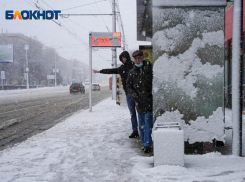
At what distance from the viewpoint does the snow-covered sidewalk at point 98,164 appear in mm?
3348

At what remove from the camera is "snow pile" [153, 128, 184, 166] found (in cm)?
351

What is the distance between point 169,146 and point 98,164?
3.73 ft

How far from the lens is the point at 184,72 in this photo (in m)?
4.24

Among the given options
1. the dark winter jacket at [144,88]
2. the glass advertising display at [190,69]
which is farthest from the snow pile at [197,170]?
the dark winter jacket at [144,88]

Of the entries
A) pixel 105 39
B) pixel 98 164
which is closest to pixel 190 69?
pixel 98 164

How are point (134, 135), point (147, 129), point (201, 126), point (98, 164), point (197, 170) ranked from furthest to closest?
1. point (134, 135)
2. point (147, 129)
3. point (201, 126)
4. point (98, 164)
5. point (197, 170)

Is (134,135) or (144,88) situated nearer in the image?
(144,88)

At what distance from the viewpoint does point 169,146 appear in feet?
11.7

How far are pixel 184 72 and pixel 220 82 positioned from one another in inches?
23.4

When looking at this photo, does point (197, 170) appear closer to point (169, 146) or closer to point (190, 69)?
point (169, 146)

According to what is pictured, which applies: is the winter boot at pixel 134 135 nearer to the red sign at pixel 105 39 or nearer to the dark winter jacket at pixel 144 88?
the dark winter jacket at pixel 144 88

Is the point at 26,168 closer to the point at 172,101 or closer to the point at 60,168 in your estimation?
the point at 60,168

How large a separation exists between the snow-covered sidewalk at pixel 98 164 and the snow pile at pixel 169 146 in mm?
98

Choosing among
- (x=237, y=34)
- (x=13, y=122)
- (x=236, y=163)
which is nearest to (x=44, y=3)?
(x=13, y=122)
